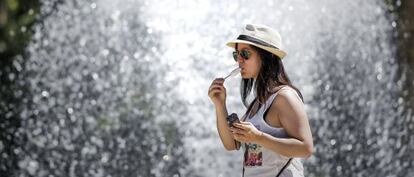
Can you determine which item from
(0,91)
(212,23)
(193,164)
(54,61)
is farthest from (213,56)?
(0,91)

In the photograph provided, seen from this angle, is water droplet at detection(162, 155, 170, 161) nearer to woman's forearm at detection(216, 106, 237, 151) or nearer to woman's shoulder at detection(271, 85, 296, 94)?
woman's forearm at detection(216, 106, 237, 151)

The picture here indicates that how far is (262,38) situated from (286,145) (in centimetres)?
36

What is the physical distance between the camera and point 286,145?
2322 mm

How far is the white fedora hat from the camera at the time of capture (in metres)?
2.49

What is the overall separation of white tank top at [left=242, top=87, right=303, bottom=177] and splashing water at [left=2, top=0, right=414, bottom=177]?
452cm

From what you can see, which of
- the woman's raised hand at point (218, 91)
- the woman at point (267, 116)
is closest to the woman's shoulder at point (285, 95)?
the woman at point (267, 116)

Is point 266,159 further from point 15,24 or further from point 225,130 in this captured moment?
point 15,24

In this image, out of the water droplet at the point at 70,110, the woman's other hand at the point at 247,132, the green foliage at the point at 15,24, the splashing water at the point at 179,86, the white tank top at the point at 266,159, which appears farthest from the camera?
the green foliage at the point at 15,24

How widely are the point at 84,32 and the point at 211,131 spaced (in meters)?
1.85

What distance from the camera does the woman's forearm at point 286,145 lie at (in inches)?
91.4

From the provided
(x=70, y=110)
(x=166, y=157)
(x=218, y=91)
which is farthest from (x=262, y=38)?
(x=70, y=110)

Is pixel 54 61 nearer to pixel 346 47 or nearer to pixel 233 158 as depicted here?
pixel 233 158

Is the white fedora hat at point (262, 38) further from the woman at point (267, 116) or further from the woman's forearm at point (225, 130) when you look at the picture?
the woman's forearm at point (225, 130)

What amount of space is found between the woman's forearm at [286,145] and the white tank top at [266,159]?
50 millimetres
